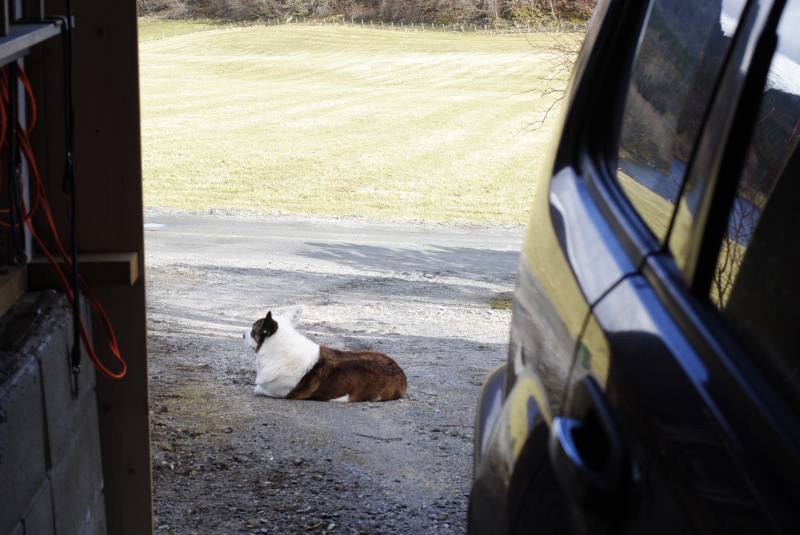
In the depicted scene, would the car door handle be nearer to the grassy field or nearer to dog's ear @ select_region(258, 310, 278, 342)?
dog's ear @ select_region(258, 310, 278, 342)

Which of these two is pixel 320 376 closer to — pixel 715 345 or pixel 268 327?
pixel 268 327

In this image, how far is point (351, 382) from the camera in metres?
5.48

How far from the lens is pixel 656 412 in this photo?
995 mm

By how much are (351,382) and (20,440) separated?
384 centimetres

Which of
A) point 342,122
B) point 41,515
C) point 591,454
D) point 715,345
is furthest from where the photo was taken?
point 342,122

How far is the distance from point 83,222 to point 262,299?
21.6 feet

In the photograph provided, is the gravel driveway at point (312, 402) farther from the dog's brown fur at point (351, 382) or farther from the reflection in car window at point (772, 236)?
the reflection in car window at point (772, 236)

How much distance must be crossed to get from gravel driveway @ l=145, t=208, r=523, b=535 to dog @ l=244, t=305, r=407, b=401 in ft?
0.32

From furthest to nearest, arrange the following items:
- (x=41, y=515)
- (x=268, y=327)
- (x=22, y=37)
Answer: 1. (x=268, y=327)
2. (x=41, y=515)
3. (x=22, y=37)

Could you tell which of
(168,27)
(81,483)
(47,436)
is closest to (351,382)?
(81,483)

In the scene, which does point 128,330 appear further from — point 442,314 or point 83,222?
point 442,314

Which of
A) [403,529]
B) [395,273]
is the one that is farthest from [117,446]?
[395,273]

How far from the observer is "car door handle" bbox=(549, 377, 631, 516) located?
103 cm

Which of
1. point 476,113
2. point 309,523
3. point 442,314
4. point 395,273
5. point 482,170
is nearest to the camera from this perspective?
point 309,523
